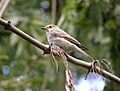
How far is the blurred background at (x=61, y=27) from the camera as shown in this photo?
351cm

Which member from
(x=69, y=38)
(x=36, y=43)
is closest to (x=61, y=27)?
(x=69, y=38)

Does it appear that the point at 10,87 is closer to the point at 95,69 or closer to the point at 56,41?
Answer: the point at 56,41

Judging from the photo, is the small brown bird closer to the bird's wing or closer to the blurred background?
the bird's wing

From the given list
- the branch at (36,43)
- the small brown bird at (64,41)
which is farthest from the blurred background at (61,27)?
the branch at (36,43)

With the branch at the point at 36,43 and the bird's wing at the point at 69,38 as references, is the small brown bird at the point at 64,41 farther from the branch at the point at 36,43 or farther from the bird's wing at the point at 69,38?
the branch at the point at 36,43

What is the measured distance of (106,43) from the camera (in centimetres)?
376

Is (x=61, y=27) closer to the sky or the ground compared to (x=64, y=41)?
A: closer to the sky

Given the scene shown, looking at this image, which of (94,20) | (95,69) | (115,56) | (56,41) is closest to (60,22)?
(94,20)

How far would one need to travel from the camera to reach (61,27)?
367 cm

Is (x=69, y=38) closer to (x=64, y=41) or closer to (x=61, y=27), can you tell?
(x=64, y=41)

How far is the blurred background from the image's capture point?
Result: 138 inches

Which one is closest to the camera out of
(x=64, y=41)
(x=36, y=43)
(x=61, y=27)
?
(x=36, y=43)

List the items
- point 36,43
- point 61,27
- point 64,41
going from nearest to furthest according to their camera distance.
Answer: point 36,43, point 64,41, point 61,27

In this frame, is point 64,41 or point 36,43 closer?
point 36,43
